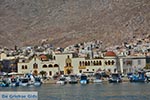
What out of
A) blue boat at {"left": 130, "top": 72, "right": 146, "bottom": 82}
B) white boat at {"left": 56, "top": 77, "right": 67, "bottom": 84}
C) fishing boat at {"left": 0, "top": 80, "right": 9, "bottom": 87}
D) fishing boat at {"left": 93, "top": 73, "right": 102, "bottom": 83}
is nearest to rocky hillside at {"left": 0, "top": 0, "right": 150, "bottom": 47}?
fishing boat at {"left": 93, "top": 73, "right": 102, "bottom": 83}

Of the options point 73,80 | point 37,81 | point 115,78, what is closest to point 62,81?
point 73,80

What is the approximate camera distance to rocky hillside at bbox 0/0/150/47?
465 ft

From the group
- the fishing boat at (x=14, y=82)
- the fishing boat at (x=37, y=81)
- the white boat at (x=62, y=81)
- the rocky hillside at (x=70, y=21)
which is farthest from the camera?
the rocky hillside at (x=70, y=21)

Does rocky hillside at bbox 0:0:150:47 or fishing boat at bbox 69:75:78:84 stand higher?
rocky hillside at bbox 0:0:150:47

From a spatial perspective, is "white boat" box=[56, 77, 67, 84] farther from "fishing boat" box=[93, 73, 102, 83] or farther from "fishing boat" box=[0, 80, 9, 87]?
"fishing boat" box=[0, 80, 9, 87]

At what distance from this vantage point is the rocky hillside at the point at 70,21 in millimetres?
141750

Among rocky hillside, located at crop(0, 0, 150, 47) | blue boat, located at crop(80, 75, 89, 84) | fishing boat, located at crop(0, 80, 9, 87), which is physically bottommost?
fishing boat, located at crop(0, 80, 9, 87)

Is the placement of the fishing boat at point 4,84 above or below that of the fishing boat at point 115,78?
below

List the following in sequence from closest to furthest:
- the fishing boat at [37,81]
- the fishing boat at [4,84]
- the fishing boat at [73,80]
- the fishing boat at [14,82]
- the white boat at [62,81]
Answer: the fishing boat at [4,84] → the fishing boat at [14,82] → the fishing boat at [37,81] → the white boat at [62,81] → the fishing boat at [73,80]

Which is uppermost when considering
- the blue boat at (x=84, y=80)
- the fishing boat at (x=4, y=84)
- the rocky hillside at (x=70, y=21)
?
the rocky hillside at (x=70, y=21)

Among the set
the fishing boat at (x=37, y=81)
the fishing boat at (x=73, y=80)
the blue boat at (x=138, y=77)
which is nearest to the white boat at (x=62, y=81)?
the fishing boat at (x=73, y=80)

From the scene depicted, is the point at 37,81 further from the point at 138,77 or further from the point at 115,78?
the point at 138,77

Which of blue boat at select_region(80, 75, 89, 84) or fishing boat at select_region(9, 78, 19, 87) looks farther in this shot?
blue boat at select_region(80, 75, 89, 84)

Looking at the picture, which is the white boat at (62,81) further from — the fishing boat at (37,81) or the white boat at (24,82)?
the white boat at (24,82)
